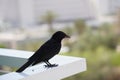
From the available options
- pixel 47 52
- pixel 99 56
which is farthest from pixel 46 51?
pixel 99 56

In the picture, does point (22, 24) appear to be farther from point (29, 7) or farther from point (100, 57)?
point (100, 57)

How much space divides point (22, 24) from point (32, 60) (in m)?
19.6

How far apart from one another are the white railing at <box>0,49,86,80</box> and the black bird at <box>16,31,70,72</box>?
0.02 m

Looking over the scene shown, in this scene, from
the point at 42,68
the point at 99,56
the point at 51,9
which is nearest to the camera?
the point at 42,68

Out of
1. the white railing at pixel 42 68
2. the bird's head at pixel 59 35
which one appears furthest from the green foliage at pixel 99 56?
the bird's head at pixel 59 35

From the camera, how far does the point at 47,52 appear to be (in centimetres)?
127

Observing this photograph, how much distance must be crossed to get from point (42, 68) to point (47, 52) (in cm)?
5

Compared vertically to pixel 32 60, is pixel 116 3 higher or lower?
lower

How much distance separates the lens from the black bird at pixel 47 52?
4.05 feet

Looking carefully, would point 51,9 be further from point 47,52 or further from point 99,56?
point 47,52

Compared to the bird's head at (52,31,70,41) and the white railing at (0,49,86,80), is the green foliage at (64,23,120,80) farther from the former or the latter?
the bird's head at (52,31,70,41)

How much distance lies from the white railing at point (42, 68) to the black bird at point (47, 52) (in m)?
0.02

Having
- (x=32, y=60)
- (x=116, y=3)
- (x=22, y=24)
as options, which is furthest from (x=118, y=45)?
(x=22, y=24)

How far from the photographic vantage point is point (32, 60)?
1.23 metres
